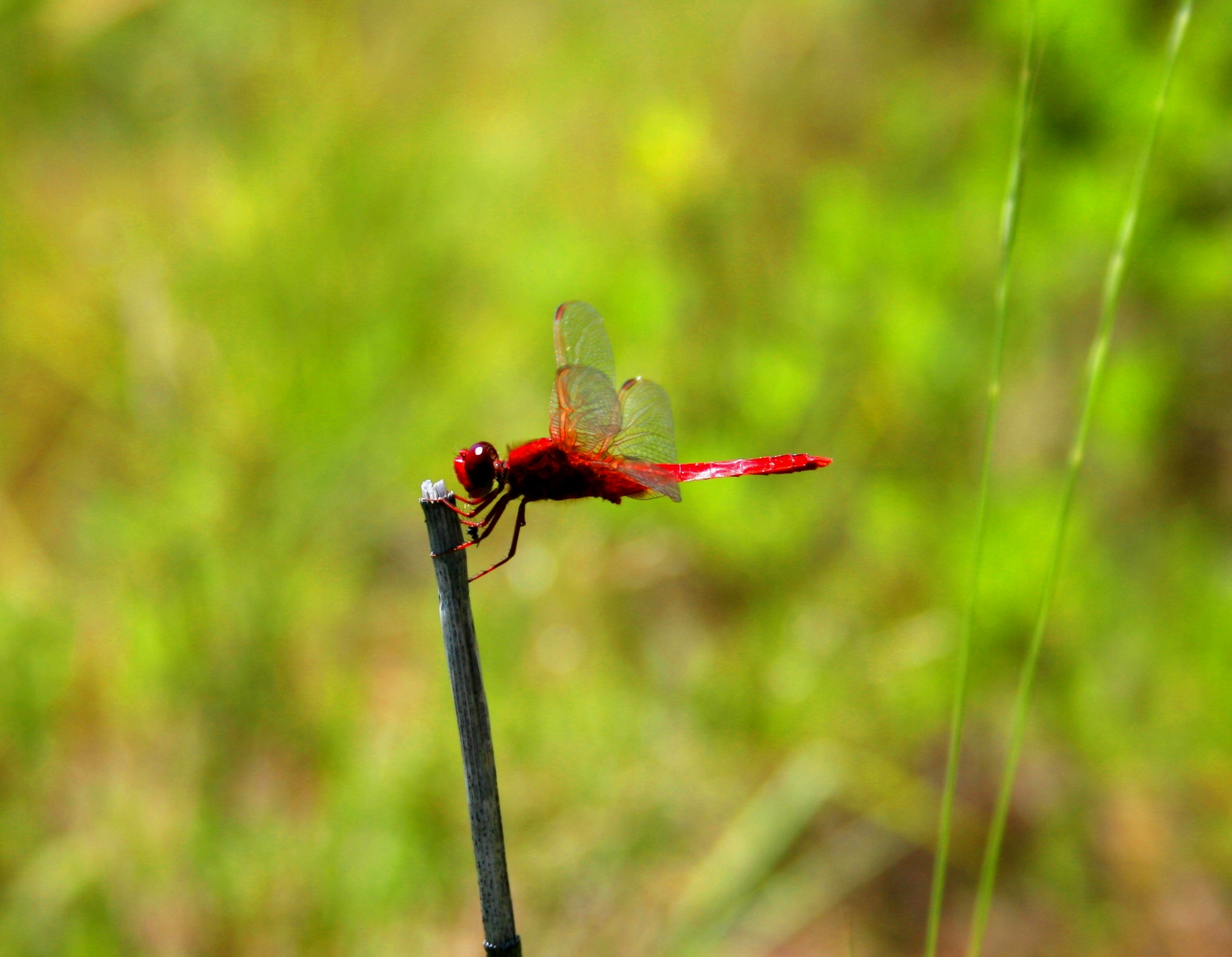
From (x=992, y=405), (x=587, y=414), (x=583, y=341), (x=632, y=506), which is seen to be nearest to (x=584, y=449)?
(x=587, y=414)

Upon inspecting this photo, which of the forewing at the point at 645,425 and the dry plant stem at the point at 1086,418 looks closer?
the dry plant stem at the point at 1086,418

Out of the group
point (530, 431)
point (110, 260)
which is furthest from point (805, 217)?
point (110, 260)

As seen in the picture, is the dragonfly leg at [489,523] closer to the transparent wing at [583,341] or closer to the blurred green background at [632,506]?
the transparent wing at [583,341]

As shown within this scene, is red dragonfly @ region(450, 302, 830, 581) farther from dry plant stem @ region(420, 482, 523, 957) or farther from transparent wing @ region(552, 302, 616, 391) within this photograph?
dry plant stem @ region(420, 482, 523, 957)

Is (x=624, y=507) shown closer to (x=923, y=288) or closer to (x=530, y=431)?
(x=530, y=431)

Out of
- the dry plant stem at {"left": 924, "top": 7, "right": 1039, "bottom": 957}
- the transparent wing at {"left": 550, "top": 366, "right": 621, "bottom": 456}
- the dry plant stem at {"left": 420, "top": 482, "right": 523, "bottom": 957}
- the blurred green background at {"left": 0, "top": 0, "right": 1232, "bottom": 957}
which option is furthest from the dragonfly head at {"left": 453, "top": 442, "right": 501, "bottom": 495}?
the blurred green background at {"left": 0, "top": 0, "right": 1232, "bottom": 957}

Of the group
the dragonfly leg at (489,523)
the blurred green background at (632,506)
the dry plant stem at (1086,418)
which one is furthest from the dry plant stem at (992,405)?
the dragonfly leg at (489,523)
